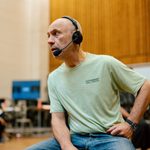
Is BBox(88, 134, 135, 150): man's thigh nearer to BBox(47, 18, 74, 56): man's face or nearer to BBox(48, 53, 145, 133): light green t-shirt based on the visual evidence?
BBox(48, 53, 145, 133): light green t-shirt

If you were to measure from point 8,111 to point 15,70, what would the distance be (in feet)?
8.23

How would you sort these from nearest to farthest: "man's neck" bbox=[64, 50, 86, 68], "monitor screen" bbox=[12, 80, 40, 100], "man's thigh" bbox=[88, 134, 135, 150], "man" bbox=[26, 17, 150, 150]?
"man's thigh" bbox=[88, 134, 135, 150] < "man" bbox=[26, 17, 150, 150] < "man's neck" bbox=[64, 50, 86, 68] < "monitor screen" bbox=[12, 80, 40, 100]

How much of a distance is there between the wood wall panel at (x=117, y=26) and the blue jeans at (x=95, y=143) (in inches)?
257

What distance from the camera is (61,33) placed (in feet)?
5.68

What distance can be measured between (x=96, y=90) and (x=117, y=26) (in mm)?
7172

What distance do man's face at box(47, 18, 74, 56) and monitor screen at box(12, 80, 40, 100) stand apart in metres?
8.35

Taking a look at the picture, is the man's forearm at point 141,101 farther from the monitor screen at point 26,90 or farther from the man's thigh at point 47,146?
the monitor screen at point 26,90

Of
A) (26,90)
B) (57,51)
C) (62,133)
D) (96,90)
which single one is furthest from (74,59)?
(26,90)

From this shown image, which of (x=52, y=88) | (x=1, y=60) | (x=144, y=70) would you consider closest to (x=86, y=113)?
(x=52, y=88)

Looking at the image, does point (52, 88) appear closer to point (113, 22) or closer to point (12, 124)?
point (113, 22)

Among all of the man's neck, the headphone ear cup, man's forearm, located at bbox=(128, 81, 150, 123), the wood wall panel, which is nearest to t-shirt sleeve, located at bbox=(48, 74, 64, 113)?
the man's neck

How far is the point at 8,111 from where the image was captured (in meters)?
9.34

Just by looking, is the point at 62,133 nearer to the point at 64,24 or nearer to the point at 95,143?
the point at 95,143

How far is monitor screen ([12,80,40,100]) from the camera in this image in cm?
1004
